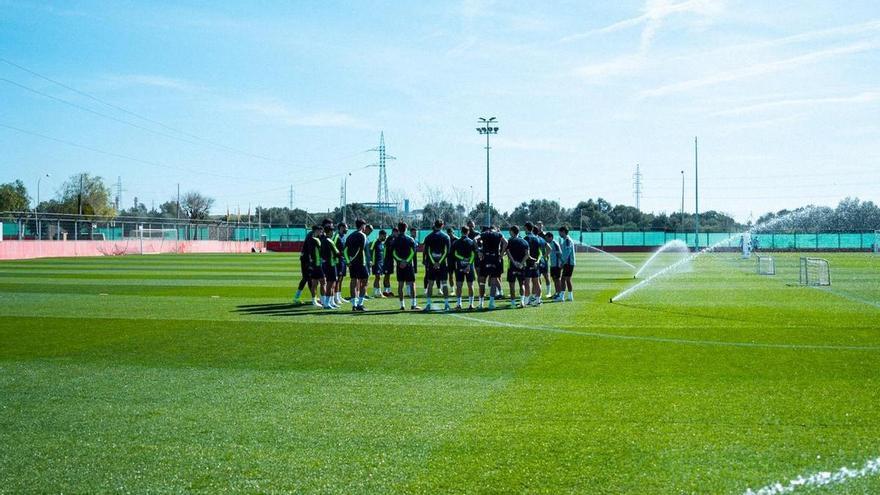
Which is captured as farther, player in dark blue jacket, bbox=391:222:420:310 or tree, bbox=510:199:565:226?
tree, bbox=510:199:565:226

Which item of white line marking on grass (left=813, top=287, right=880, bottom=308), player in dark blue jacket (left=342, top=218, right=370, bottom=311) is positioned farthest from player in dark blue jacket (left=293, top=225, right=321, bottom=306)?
white line marking on grass (left=813, top=287, right=880, bottom=308)

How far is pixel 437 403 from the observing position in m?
8.16

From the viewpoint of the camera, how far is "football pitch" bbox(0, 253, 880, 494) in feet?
19.1

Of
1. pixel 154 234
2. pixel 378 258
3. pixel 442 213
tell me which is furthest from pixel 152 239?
pixel 378 258

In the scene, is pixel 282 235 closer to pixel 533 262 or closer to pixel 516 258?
pixel 533 262

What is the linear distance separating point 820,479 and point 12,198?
105921 mm

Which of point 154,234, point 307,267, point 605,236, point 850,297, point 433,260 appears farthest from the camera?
point 605,236

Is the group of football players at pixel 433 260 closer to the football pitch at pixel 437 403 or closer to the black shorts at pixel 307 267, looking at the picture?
the black shorts at pixel 307 267

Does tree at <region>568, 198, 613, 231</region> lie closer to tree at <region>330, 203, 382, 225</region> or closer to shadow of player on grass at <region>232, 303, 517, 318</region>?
tree at <region>330, 203, 382, 225</region>

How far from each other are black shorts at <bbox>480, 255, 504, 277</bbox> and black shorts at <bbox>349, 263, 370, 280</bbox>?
275 centimetres

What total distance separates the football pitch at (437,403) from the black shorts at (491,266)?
248cm

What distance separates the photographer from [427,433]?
6953 mm

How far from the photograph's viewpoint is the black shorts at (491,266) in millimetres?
18922

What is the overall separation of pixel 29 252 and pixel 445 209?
51414 millimetres
